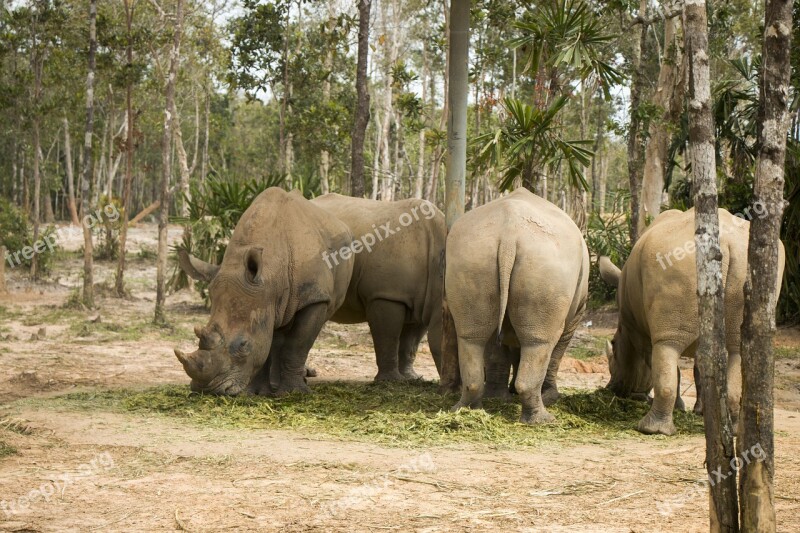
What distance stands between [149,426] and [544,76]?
10.5 meters

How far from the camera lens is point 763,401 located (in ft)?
16.1

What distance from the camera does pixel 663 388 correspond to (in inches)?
323

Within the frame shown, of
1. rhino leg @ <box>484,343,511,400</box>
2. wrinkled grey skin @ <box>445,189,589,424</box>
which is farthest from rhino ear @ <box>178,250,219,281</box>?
rhino leg @ <box>484,343,511,400</box>

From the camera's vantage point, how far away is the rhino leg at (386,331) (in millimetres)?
11016

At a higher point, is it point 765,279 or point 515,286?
point 765,279

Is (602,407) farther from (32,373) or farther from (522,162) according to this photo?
(32,373)

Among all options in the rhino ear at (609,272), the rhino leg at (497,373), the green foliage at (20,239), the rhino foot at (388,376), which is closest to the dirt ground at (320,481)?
the rhino leg at (497,373)

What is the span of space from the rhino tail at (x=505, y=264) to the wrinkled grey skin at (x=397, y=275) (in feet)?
8.41

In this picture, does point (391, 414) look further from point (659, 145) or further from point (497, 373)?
point (659, 145)

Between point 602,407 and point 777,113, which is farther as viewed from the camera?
point 602,407

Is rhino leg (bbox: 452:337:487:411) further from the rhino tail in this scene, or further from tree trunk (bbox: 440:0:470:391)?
tree trunk (bbox: 440:0:470:391)

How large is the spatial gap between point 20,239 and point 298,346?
1920 centimetres

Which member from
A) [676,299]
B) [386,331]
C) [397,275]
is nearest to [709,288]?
[676,299]

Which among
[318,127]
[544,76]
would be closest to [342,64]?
[318,127]
